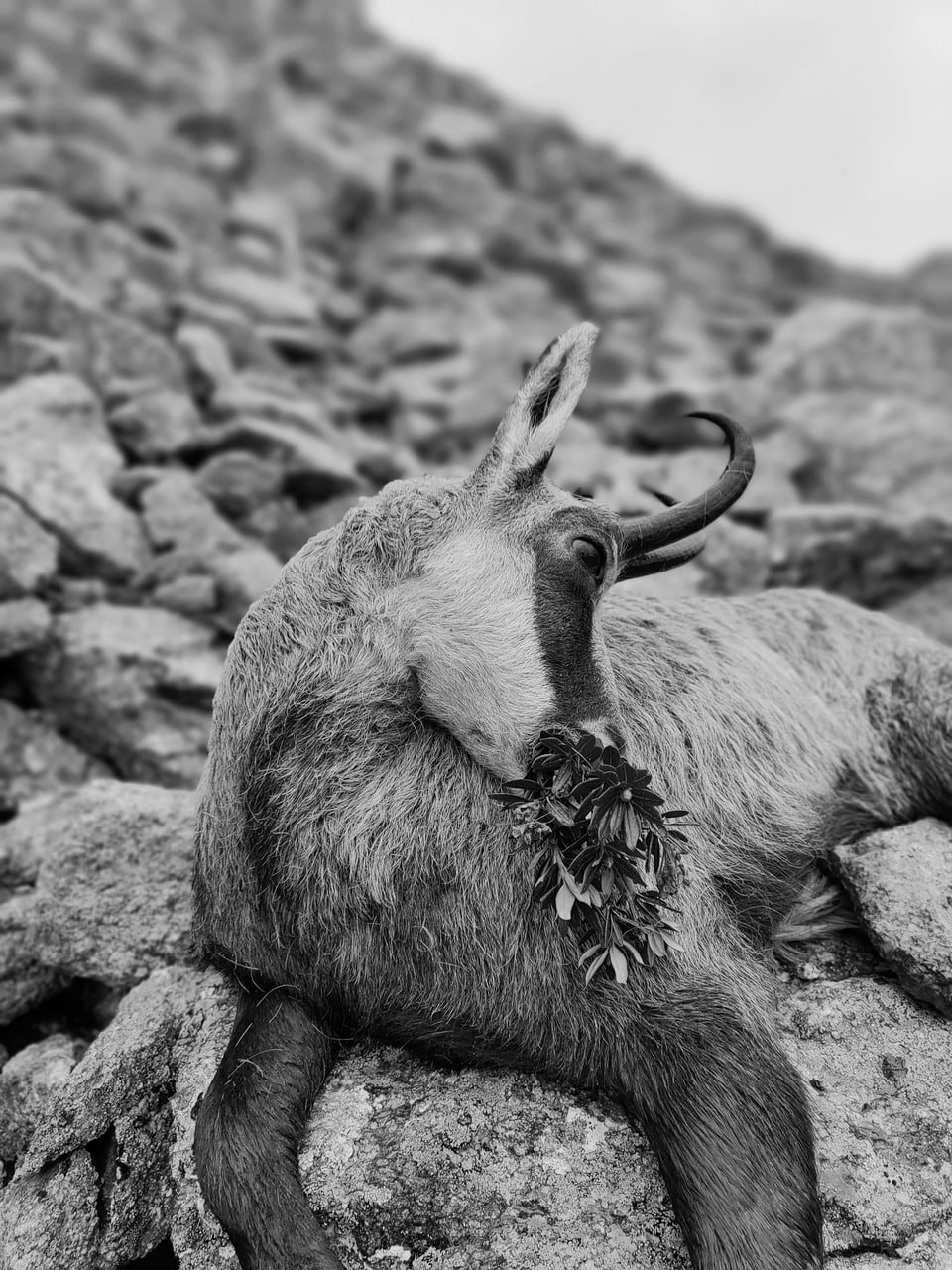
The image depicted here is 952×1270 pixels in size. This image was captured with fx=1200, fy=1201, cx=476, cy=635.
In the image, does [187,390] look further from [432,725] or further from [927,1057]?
[927,1057]

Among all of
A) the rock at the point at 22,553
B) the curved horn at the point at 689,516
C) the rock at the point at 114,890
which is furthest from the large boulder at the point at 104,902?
the curved horn at the point at 689,516

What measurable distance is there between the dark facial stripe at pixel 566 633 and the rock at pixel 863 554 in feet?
14.1

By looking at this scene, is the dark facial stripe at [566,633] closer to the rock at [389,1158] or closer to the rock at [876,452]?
the rock at [389,1158]

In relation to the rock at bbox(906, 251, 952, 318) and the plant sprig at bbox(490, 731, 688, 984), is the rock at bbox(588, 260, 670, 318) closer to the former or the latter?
the rock at bbox(906, 251, 952, 318)

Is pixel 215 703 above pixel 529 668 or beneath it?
beneath

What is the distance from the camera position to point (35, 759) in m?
6.50

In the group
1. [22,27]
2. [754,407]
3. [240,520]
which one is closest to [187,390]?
[240,520]

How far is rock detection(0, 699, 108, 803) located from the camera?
639 centimetres

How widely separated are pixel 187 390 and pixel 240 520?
245 cm

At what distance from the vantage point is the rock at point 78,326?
9758mm

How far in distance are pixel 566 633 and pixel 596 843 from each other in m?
0.77

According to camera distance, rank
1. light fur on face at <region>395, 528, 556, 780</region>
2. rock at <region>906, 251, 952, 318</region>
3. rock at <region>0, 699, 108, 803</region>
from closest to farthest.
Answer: light fur on face at <region>395, 528, 556, 780</region>
rock at <region>0, 699, 108, 803</region>
rock at <region>906, 251, 952, 318</region>

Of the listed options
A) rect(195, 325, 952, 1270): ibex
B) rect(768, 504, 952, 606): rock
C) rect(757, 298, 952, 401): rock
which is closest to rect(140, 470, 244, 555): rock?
rect(195, 325, 952, 1270): ibex

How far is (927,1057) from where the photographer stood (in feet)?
14.8
